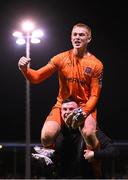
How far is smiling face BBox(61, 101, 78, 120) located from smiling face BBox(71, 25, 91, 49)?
1.75 ft

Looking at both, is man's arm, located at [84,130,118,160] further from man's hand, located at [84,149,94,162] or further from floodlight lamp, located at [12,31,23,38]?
floodlight lamp, located at [12,31,23,38]

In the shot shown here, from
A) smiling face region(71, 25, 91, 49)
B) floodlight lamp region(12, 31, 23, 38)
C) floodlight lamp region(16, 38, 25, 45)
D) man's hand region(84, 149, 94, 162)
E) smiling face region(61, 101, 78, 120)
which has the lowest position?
man's hand region(84, 149, 94, 162)

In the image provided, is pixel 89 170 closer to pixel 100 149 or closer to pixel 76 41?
pixel 100 149

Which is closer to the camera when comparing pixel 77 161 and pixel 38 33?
pixel 77 161

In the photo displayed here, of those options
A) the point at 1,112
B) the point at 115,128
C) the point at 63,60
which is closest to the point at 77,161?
the point at 63,60

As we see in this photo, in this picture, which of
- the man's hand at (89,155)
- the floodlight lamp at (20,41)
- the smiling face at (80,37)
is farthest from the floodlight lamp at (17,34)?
the man's hand at (89,155)

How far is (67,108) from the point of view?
19.2 feet

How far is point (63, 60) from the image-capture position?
19.7 ft

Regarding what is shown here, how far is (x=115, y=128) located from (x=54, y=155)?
1669 cm

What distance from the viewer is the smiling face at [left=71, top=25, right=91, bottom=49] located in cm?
599

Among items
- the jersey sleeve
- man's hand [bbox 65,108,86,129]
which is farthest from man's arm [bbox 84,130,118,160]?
the jersey sleeve

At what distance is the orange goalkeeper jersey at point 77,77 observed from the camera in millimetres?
5871

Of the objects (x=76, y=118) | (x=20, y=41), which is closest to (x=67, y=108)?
(x=76, y=118)

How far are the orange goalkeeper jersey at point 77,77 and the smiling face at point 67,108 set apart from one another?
74 mm
